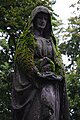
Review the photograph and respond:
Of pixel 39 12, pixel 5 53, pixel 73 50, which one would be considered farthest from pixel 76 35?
pixel 39 12

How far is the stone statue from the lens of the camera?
655 centimetres

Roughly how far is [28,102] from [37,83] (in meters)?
0.35

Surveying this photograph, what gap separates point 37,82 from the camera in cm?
666

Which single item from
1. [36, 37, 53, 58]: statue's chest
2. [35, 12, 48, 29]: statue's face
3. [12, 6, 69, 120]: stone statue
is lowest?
[12, 6, 69, 120]: stone statue

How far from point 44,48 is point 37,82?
0.72 meters

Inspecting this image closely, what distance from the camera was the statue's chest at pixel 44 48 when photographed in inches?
277

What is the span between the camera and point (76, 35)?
19938 mm

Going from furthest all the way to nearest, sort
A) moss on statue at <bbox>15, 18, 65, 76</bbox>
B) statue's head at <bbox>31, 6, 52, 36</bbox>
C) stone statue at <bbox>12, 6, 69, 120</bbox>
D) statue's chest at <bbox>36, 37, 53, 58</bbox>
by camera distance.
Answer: statue's head at <bbox>31, 6, 52, 36</bbox>
statue's chest at <bbox>36, 37, 53, 58</bbox>
moss on statue at <bbox>15, 18, 65, 76</bbox>
stone statue at <bbox>12, 6, 69, 120</bbox>

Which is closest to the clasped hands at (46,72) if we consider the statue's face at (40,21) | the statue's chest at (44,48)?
the statue's chest at (44,48)

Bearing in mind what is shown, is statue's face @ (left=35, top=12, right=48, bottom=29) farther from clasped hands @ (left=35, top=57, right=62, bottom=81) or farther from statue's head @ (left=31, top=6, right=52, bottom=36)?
clasped hands @ (left=35, top=57, right=62, bottom=81)

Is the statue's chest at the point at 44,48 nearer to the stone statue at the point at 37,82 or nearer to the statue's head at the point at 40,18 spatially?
the stone statue at the point at 37,82

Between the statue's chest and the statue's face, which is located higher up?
the statue's face

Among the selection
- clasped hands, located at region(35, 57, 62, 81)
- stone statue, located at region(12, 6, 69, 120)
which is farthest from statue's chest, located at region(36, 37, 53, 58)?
clasped hands, located at region(35, 57, 62, 81)

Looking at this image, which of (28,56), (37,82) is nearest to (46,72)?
(37,82)
